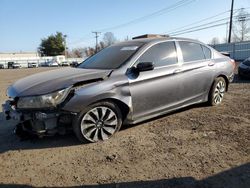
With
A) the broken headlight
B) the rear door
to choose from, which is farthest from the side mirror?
the broken headlight

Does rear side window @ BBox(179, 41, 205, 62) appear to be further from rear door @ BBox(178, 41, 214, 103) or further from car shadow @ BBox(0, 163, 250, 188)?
car shadow @ BBox(0, 163, 250, 188)

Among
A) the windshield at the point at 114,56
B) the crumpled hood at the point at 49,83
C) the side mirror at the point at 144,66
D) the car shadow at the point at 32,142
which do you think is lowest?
the car shadow at the point at 32,142

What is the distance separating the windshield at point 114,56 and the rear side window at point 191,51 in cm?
102

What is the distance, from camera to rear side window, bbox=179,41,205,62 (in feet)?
19.1

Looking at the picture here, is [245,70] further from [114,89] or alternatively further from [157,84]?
[114,89]

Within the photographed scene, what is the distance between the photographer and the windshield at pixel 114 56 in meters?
5.06

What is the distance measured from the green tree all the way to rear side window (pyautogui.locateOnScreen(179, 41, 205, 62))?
3273 inches

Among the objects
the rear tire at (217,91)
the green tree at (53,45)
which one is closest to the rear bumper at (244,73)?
the rear tire at (217,91)

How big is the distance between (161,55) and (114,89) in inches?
53.4

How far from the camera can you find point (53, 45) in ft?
281

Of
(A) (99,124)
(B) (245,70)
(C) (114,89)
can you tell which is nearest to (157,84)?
(C) (114,89)

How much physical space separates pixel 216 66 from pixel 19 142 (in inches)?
175

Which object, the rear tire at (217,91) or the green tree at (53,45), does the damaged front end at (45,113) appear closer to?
the rear tire at (217,91)

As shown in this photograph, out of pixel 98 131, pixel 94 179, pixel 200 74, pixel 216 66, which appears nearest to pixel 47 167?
pixel 94 179
